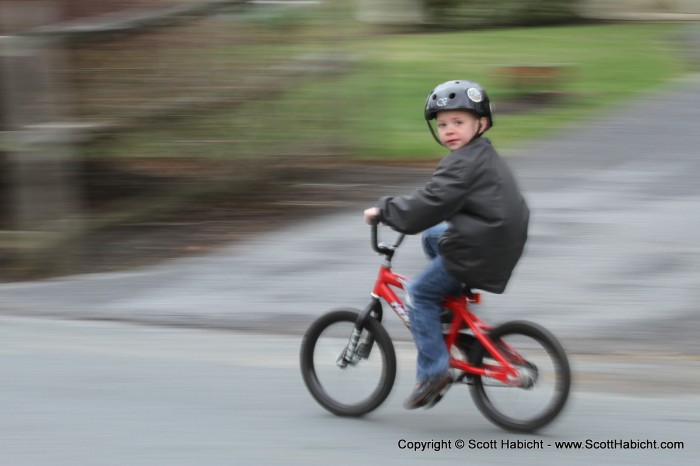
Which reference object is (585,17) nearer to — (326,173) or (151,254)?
(326,173)

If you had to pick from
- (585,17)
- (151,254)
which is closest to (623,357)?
(151,254)

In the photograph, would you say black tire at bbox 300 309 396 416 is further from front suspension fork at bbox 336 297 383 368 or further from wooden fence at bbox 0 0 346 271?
wooden fence at bbox 0 0 346 271

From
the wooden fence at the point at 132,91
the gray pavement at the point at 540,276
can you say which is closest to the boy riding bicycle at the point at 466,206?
the gray pavement at the point at 540,276

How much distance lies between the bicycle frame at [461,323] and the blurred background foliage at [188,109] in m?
4.49

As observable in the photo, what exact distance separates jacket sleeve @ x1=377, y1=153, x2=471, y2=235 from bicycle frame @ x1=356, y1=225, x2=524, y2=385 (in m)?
0.24

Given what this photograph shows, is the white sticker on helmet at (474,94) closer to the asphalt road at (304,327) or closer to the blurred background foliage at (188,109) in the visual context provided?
the asphalt road at (304,327)

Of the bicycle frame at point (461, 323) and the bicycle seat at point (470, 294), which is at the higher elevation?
the bicycle seat at point (470, 294)

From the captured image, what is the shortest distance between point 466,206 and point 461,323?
607 millimetres

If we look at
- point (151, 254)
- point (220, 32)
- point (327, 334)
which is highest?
point (220, 32)

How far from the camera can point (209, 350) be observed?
7.14 meters

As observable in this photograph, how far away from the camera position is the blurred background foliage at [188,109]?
369 inches

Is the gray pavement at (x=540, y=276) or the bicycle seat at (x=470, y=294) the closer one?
the bicycle seat at (x=470, y=294)

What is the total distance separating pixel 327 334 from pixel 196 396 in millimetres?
893

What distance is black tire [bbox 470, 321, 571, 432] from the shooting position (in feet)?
17.0
